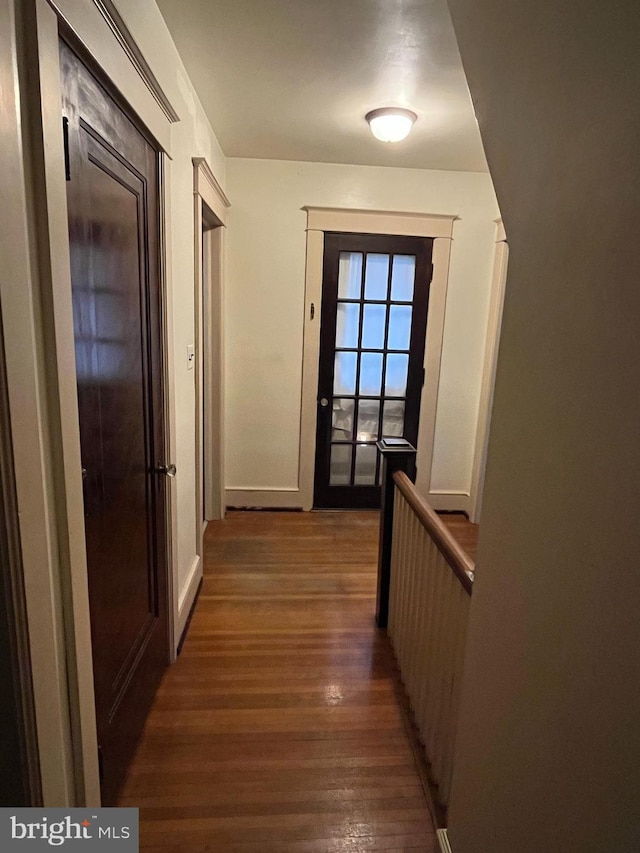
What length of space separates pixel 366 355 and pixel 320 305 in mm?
505

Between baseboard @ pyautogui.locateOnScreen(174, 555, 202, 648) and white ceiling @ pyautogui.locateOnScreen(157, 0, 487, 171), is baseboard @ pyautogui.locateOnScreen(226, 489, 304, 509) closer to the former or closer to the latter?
baseboard @ pyautogui.locateOnScreen(174, 555, 202, 648)

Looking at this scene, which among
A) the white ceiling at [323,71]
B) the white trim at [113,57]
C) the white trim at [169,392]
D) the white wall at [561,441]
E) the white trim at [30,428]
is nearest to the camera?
the white wall at [561,441]

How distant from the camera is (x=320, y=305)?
3480mm

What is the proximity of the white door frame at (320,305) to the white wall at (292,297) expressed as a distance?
0.05m

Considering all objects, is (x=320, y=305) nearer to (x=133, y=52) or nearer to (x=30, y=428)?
(x=133, y=52)

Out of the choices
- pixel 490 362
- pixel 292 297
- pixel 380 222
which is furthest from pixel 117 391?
pixel 490 362

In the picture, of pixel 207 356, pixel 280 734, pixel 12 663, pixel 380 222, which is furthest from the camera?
pixel 380 222

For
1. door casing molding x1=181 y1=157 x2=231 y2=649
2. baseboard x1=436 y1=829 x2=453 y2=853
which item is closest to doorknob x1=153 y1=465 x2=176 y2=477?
door casing molding x1=181 y1=157 x2=231 y2=649

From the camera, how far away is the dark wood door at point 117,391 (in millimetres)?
1120

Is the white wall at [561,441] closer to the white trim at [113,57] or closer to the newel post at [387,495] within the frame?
the white trim at [113,57]

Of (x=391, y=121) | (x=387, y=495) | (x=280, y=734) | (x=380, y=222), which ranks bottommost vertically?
(x=280, y=734)

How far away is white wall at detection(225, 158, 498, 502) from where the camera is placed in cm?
331

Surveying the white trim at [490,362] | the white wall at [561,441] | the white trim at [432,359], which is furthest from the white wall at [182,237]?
the white trim at [490,362]

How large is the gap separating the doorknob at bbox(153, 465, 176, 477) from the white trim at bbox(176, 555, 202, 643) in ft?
2.24
